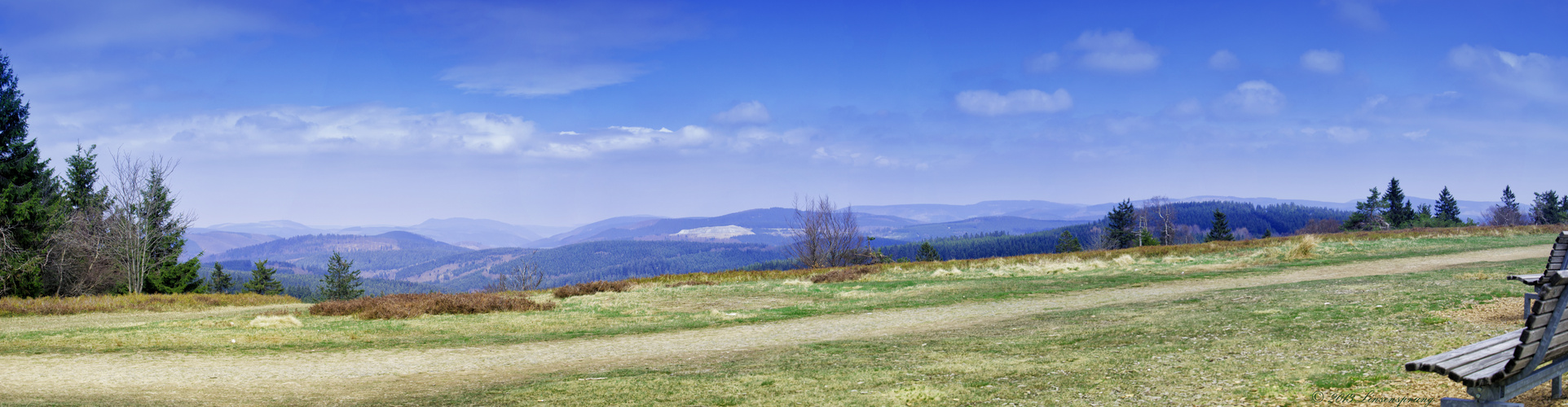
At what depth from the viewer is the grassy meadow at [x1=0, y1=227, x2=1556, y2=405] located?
793 centimetres

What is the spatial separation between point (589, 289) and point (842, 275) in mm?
11105

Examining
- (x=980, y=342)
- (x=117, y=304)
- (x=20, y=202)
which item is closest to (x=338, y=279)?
(x=20, y=202)

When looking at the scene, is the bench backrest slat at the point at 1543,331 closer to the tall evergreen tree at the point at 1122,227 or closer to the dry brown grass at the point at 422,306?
the dry brown grass at the point at 422,306

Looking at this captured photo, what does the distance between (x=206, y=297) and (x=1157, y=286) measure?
3502cm

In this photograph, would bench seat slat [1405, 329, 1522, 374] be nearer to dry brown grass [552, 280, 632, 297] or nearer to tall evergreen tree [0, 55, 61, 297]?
dry brown grass [552, 280, 632, 297]

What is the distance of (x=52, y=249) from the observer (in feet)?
111

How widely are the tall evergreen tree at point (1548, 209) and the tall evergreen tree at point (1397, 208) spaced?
12401 mm

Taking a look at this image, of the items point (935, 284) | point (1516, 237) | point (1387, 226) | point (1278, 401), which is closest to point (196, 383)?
point (1278, 401)

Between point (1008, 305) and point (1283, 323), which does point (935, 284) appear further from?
point (1283, 323)

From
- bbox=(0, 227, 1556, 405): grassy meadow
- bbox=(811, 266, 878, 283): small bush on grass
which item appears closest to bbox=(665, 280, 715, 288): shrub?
bbox=(811, 266, 878, 283): small bush on grass

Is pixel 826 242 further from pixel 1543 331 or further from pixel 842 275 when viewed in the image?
pixel 1543 331

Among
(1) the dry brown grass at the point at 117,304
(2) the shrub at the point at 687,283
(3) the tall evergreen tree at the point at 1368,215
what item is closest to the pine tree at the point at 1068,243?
(3) the tall evergreen tree at the point at 1368,215

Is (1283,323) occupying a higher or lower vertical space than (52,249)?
lower

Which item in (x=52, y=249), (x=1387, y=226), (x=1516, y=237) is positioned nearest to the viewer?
(x=52, y=249)
